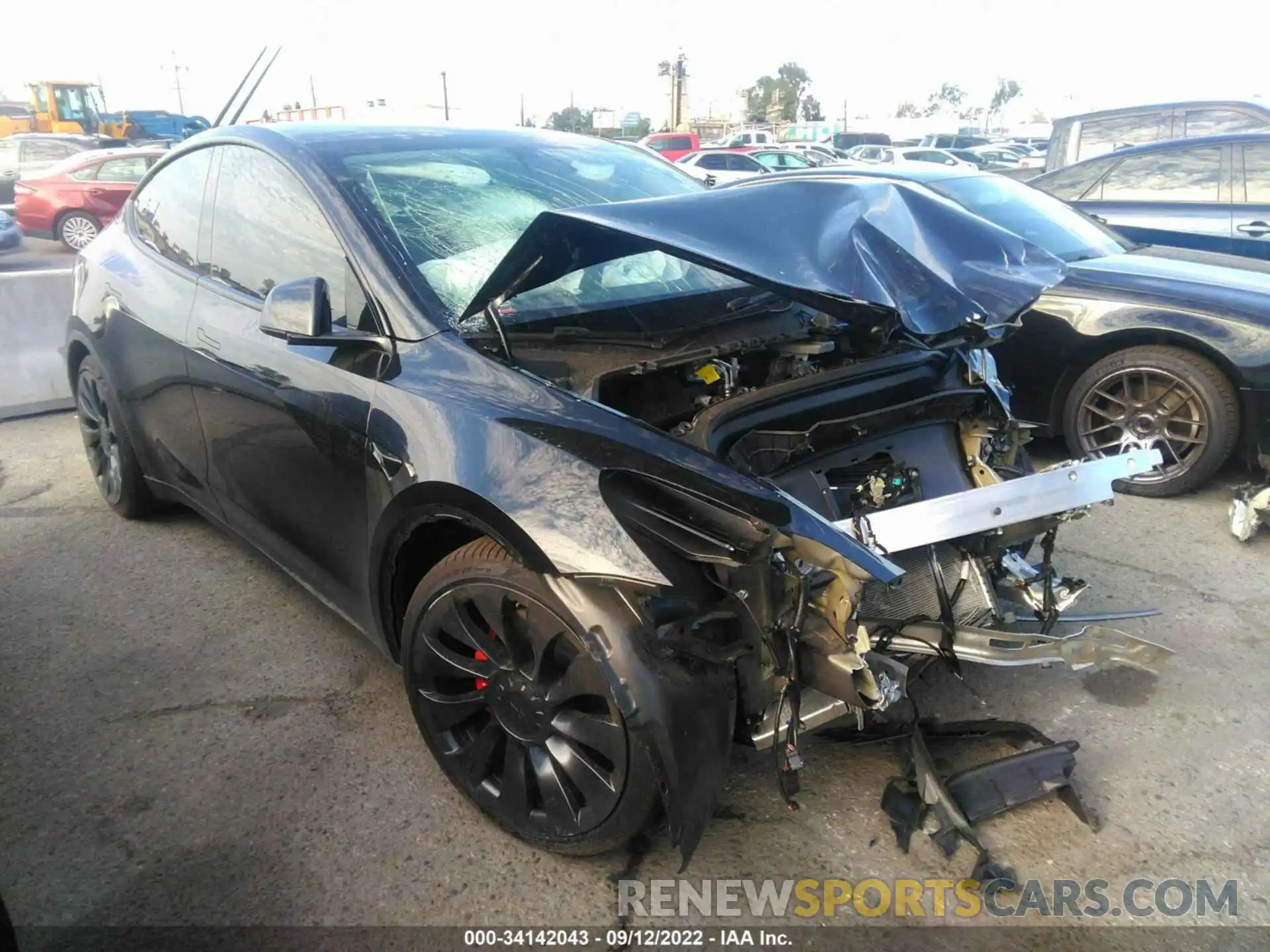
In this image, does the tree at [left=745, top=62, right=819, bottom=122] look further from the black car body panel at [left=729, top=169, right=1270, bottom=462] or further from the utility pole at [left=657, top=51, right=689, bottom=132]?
the black car body panel at [left=729, top=169, right=1270, bottom=462]

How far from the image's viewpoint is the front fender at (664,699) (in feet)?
6.21

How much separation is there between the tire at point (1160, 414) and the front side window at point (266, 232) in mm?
3805

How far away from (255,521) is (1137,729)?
2985 millimetres

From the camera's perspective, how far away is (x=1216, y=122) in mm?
8094

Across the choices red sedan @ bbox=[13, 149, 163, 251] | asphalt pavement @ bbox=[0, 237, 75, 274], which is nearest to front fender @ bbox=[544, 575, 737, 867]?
asphalt pavement @ bbox=[0, 237, 75, 274]

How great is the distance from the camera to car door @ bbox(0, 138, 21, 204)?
57.2 ft

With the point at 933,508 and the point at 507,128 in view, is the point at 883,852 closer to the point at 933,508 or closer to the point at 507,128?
the point at 933,508

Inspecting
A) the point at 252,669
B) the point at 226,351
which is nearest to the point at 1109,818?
the point at 252,669

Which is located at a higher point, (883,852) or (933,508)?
(933,508)

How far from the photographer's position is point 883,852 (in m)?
2.31

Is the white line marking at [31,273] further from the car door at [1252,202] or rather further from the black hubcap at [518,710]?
the car door at [1252,202]

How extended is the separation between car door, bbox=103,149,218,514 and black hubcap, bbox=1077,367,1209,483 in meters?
4.21

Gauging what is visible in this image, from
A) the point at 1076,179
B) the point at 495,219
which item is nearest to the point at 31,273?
the point at 495,219

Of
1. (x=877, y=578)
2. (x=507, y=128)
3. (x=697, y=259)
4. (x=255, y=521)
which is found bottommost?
(x=255, y=521)
